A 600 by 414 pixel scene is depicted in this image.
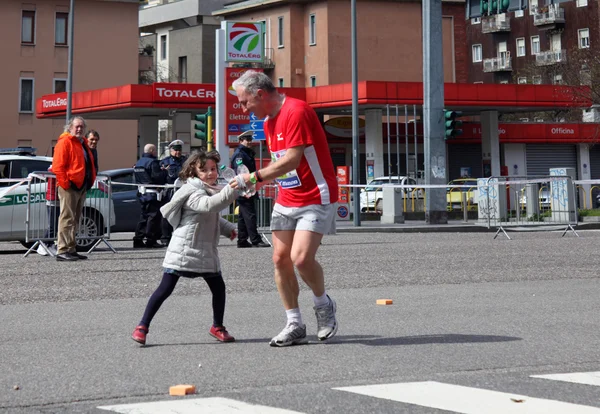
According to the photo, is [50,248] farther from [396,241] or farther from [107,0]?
[107,0]

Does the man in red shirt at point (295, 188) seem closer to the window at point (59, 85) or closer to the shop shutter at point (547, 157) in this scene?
the shop shutter at point (547, 157)

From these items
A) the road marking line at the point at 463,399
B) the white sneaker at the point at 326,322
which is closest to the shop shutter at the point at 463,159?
the white sneaker at the point at 326,322

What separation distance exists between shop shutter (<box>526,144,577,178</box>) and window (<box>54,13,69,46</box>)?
2587 centimetres

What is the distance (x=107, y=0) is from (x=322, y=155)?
187 feet

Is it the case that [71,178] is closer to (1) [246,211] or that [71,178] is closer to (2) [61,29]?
(1) [246,211]

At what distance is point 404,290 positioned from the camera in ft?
36.9

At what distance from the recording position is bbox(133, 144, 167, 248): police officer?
59.9 feet

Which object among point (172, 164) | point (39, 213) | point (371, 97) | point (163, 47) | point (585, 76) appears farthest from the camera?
point (163, 47)

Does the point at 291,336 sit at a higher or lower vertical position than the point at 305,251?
lower

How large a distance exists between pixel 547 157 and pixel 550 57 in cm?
3076

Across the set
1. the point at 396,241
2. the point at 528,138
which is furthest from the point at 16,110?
the point at 396,241

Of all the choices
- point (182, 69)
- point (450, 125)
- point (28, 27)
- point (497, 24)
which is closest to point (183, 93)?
point (28, 27)

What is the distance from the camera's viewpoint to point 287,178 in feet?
24.3

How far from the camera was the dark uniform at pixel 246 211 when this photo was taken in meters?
17.5
